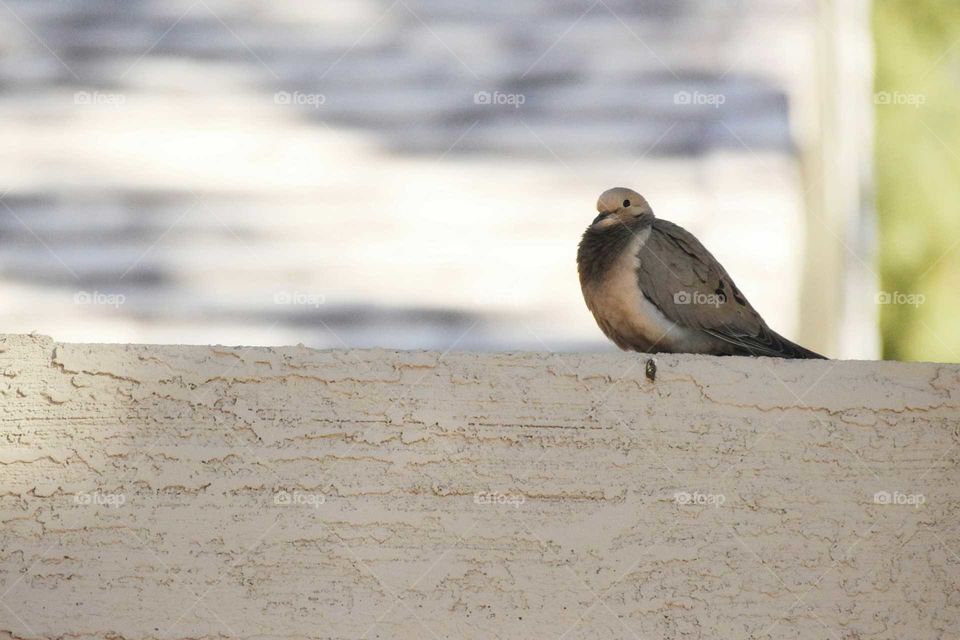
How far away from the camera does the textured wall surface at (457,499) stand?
7.00ft

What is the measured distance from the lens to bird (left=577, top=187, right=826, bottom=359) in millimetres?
2941

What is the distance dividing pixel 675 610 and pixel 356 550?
61 centimetres

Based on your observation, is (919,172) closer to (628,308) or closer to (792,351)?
(792,351)

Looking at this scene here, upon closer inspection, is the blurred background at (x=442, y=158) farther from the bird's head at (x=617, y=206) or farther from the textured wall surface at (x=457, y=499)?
the textured wall surface at (x=457, y=499)

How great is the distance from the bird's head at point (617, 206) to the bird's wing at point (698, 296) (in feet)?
0.88

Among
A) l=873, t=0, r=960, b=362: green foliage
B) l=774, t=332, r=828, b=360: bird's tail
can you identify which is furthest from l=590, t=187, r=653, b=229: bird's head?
l=873, t=0, r=960, b=362: green foliage

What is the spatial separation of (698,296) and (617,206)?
48 centimetres

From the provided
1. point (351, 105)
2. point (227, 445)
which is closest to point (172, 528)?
point (227, 445)

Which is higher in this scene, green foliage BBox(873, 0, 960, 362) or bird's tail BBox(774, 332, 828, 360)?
green foliage BBox(873, 0, 960, 362)

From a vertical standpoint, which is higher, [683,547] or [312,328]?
[312,328]

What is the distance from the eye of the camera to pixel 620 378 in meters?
2.24

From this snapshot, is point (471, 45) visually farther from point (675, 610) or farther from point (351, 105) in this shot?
point (675, 610)

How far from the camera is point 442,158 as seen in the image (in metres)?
4.08

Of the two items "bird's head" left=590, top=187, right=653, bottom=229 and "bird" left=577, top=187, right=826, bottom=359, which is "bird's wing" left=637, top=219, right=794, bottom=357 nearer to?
"bird" left=577, top=187, right=826, bottom=359
